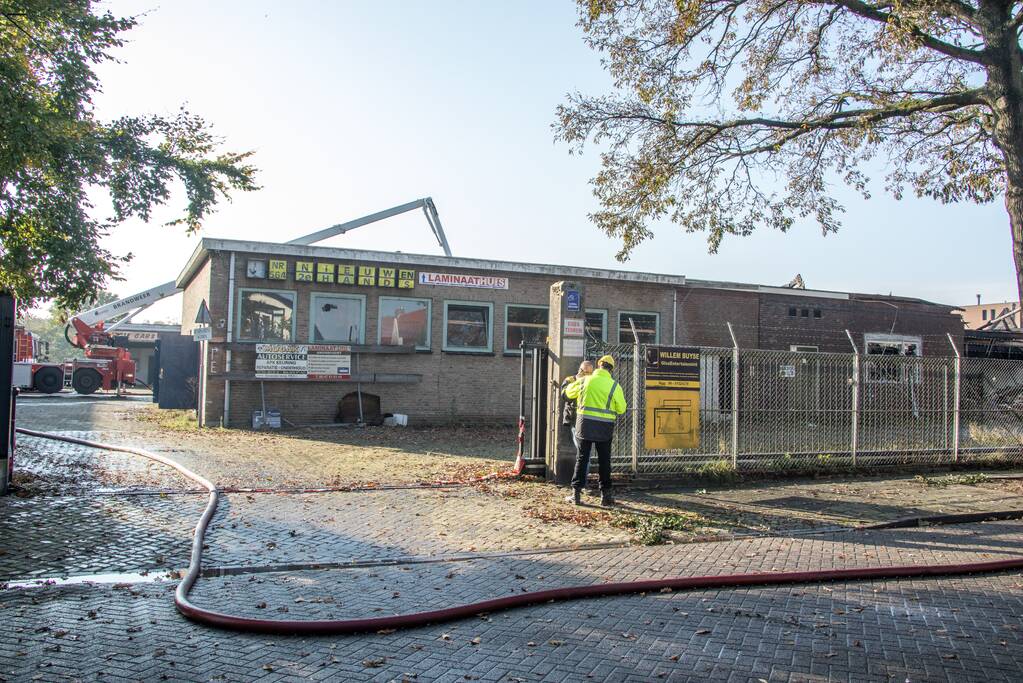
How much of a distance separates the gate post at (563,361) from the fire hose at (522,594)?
4.62m

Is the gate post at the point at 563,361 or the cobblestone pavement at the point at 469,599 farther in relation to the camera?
the gate post at the point at 563,361

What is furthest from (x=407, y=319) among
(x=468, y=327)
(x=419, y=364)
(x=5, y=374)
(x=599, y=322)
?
(x=5, y=374)

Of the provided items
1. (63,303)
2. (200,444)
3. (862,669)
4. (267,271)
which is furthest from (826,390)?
(63,303)

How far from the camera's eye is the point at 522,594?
565 cm

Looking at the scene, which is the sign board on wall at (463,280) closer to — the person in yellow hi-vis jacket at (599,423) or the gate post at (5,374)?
the person in yellow hi-vis jacket at (599,423)

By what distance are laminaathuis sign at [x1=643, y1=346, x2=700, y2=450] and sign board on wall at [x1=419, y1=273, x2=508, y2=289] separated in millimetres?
9609

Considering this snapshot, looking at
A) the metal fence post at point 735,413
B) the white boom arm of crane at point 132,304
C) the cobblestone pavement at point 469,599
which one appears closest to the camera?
the cobblestone pavement at point 469,599

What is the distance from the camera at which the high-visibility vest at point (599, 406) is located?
31.4 ft

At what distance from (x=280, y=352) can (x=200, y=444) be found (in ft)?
12.4

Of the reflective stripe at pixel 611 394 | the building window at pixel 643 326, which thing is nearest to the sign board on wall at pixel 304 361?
the building window at pixel 643 326

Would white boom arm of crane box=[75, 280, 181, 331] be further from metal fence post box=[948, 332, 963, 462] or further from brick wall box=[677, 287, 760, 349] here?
metal fence post box=[948, 332, 963, 462]

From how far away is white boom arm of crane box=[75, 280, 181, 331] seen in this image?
30062 millimetres

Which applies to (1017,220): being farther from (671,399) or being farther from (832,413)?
(671,399)

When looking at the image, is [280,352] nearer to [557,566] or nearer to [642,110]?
[642,110]
